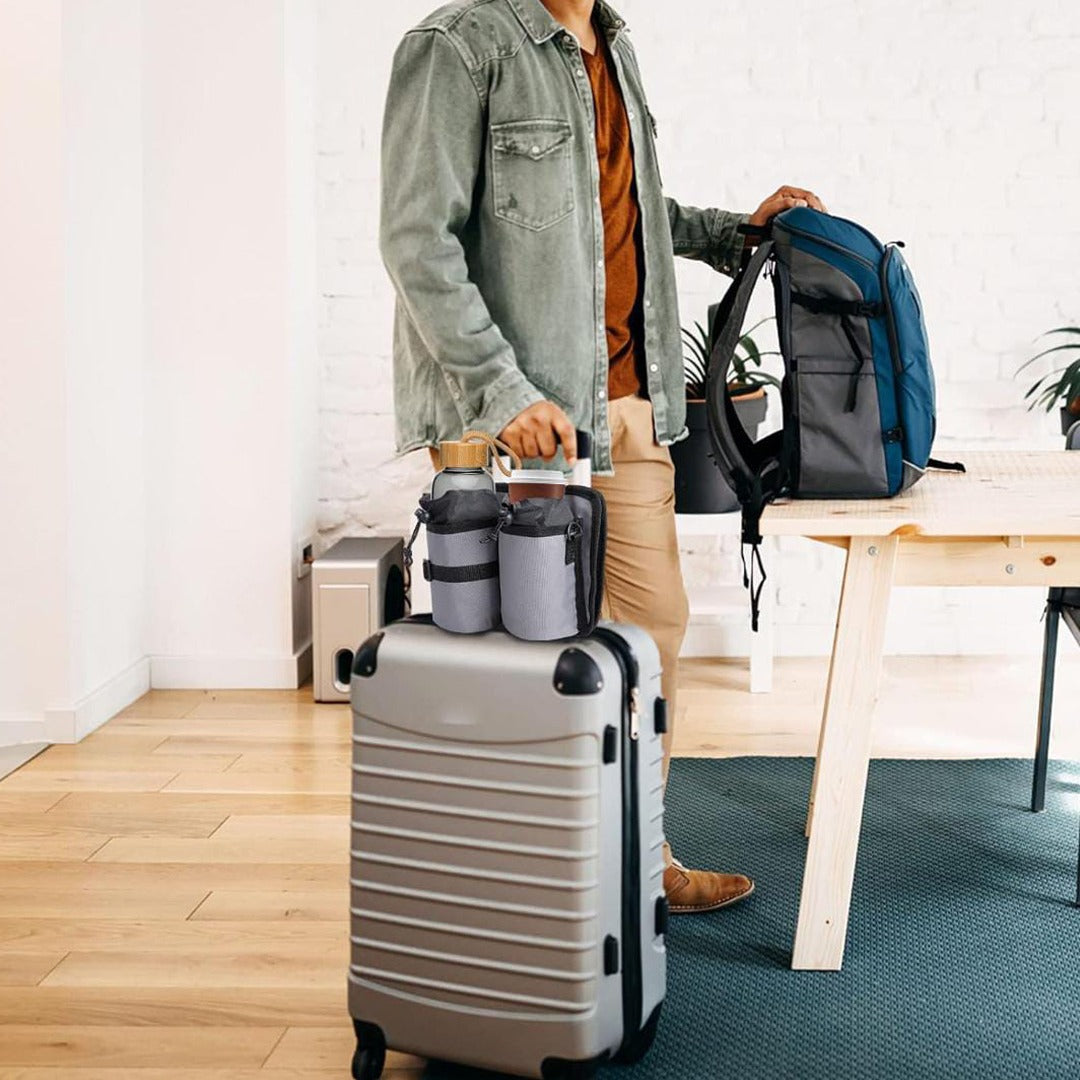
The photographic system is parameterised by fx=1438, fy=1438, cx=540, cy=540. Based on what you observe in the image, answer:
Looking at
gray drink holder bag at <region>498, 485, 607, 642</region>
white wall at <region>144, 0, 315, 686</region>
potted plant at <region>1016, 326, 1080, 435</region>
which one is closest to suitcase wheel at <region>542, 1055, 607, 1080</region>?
gray drink holder bag at <region>498, 485, 607, 642</region>

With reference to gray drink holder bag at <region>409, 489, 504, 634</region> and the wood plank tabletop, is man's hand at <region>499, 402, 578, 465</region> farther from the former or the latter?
the wood plank tabletop

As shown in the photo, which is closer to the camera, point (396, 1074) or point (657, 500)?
point (396, 1074)

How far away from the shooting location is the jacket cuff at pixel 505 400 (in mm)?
1704

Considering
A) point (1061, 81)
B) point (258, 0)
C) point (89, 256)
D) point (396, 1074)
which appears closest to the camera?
point (396, 1074)

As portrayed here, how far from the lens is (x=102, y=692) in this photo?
328 centimetres

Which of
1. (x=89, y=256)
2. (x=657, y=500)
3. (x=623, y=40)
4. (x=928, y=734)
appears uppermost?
(x=623, y=40)

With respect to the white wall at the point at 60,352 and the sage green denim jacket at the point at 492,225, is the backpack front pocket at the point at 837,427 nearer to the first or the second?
the sage green denim jacket at the point at 492,225

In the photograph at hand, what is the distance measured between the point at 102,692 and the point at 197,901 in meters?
1.19

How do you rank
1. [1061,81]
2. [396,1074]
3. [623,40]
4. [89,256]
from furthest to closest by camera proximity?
[1061,81] < [89,256] < [623,40] < [396,1074]

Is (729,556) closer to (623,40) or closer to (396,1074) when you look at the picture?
(623,40)

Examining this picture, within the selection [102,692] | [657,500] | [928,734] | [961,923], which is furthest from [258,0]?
[961,923]

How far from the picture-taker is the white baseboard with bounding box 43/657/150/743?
3104 mm

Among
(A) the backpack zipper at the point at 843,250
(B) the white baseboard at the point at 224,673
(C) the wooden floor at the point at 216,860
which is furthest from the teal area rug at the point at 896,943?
(B) the white baseboard at the point at 224,673

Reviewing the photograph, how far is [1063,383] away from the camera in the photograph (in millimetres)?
3576
